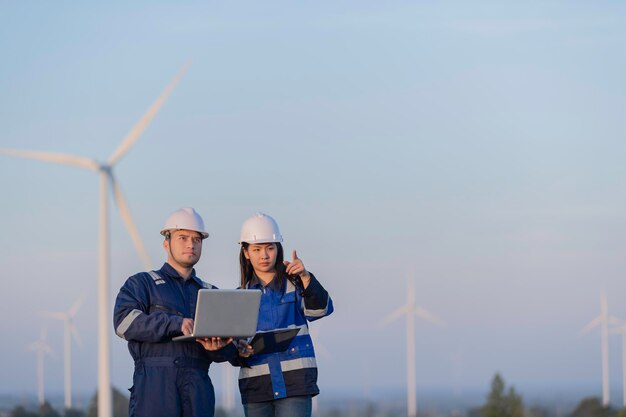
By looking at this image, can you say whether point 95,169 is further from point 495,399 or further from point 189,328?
point 495,399

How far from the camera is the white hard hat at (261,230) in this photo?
48.3ft

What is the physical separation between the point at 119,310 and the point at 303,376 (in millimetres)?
1950

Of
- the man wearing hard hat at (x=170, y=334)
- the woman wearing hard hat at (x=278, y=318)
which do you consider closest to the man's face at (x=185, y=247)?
the man wearing hard hat at (x=170, y=334)

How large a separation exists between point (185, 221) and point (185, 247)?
0.85ft

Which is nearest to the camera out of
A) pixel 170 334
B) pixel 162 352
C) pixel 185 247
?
pixel 170 334

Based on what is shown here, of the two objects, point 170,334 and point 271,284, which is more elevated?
point 271,284

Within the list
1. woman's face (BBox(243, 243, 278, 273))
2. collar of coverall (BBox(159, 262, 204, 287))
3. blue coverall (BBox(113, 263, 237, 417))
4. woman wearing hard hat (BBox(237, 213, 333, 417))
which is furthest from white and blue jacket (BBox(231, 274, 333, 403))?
collar of coverall (BBox(159, 262, 204, 287))

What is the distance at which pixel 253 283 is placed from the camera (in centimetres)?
1496

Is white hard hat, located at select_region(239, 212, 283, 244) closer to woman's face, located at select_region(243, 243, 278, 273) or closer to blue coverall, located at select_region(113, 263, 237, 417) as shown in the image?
woman's face, located at select_region(243, 243, 278, 273)

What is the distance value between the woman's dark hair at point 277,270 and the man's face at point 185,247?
1.96 ft

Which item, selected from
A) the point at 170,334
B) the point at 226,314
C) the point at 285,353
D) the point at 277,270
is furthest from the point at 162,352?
the point at 277,270

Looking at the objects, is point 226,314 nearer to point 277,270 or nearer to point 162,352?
point 162,352

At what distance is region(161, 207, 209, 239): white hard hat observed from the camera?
1446 cm

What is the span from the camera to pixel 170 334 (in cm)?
1400
